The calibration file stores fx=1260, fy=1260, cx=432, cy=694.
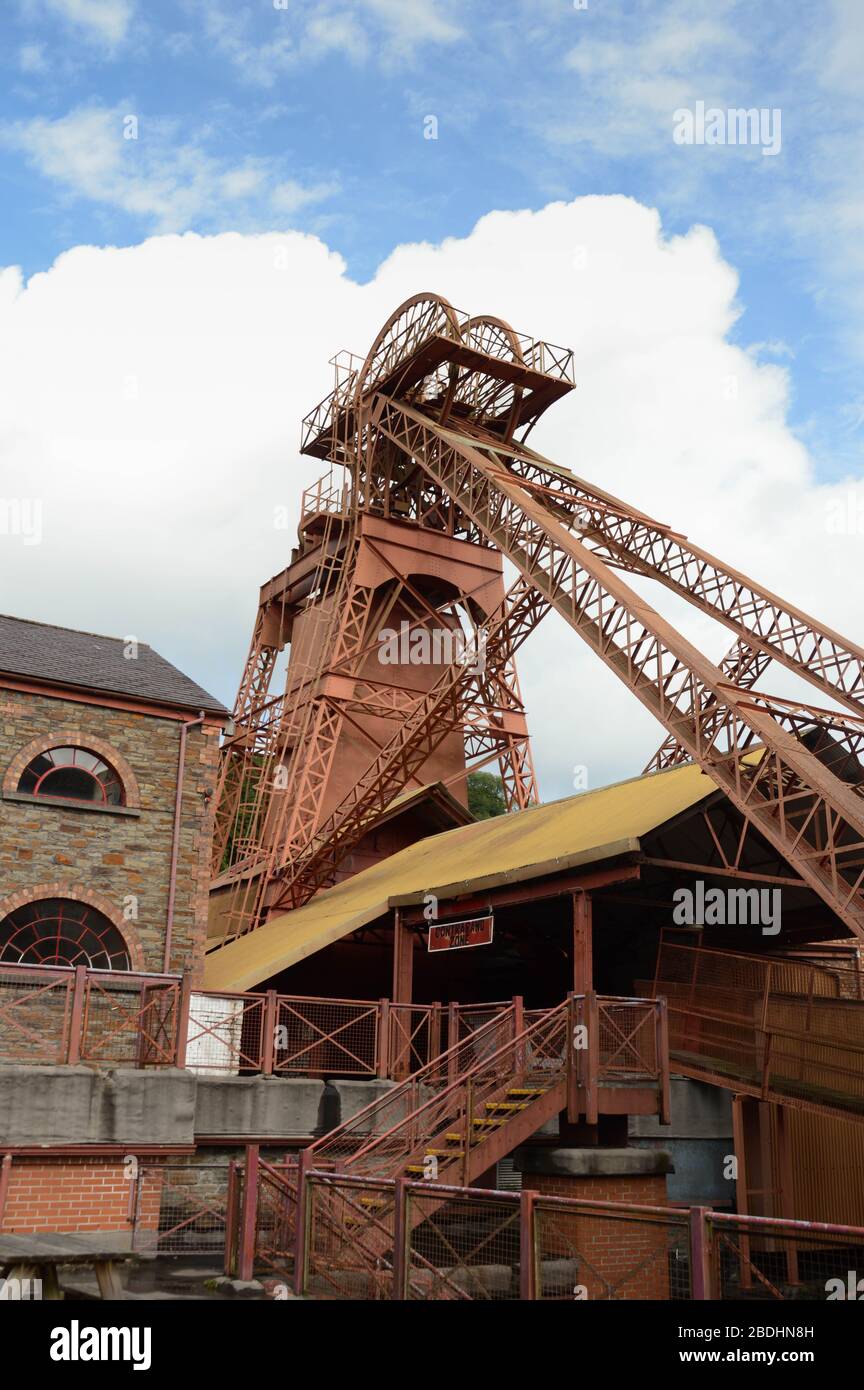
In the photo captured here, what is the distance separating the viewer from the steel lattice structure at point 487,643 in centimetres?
1672

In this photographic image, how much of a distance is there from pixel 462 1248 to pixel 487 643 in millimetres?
14212

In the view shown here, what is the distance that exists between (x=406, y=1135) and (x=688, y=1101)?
760cm

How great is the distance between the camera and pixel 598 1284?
1033 centimetres

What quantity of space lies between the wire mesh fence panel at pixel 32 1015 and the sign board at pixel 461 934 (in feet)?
19.3

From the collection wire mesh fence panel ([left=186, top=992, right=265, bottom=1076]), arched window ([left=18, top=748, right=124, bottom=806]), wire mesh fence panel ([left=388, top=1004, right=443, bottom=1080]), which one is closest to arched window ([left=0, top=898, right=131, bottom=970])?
arched window ([left=18, top=748, right=124, bottom=806])

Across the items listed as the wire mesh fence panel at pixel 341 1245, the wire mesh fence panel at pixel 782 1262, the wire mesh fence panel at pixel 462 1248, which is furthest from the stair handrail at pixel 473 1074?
the wire mesh fence panel at pixel 782 1262

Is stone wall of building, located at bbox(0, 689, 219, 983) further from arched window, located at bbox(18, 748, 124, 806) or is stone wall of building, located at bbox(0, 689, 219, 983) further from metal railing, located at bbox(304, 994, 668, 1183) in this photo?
metal railing, located at bbox(304, 994, 668, 1183)

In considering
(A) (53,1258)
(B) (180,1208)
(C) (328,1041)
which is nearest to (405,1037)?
(C) (328,1041)

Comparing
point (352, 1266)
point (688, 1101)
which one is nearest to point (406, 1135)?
point (352, 1266)

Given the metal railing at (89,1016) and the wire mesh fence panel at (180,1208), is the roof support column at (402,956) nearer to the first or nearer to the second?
the metal railing at (89,1016)

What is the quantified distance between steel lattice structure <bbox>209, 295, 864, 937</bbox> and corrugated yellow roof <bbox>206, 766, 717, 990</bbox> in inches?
48.3

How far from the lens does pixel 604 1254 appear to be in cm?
1143

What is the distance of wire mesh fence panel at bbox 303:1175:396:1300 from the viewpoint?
11864 mm
